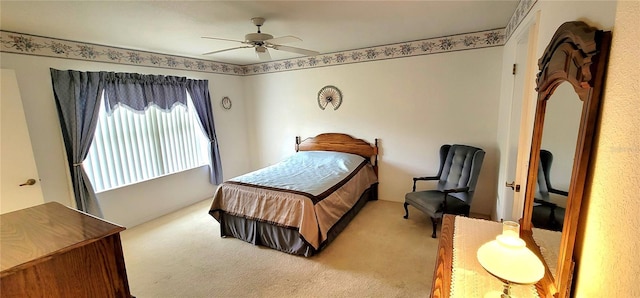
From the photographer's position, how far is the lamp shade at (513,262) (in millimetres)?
865

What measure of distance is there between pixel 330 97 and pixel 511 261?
3.51 meters

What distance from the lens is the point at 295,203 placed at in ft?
8.63

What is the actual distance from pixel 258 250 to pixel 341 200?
1.02 metres

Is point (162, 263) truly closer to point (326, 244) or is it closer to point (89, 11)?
point (326, 244)

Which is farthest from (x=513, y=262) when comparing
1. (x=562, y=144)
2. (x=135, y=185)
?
(x=135, y=185)

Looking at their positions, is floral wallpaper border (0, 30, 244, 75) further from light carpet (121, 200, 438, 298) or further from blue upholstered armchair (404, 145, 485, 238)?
blue upholstered armchair (404, 145, 485, 238)

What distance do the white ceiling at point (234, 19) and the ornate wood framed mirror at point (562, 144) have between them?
1.44m

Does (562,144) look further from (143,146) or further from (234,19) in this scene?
(143,146)

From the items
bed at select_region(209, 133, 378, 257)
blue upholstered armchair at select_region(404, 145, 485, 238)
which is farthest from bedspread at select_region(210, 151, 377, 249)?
blue upholstered armchair at select_region(404, 145, 485, 238)

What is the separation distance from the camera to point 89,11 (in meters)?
2.07

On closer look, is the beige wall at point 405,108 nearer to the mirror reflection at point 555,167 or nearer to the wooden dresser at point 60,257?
the mirror reflection at point 555,167

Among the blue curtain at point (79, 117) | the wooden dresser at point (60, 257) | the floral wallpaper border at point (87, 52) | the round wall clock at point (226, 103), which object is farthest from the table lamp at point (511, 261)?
the round wall clock at point (226, 103)

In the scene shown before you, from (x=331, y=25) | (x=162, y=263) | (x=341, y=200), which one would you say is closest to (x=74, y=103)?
(x=162, y=263)

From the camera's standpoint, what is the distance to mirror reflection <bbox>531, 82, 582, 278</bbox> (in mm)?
899
